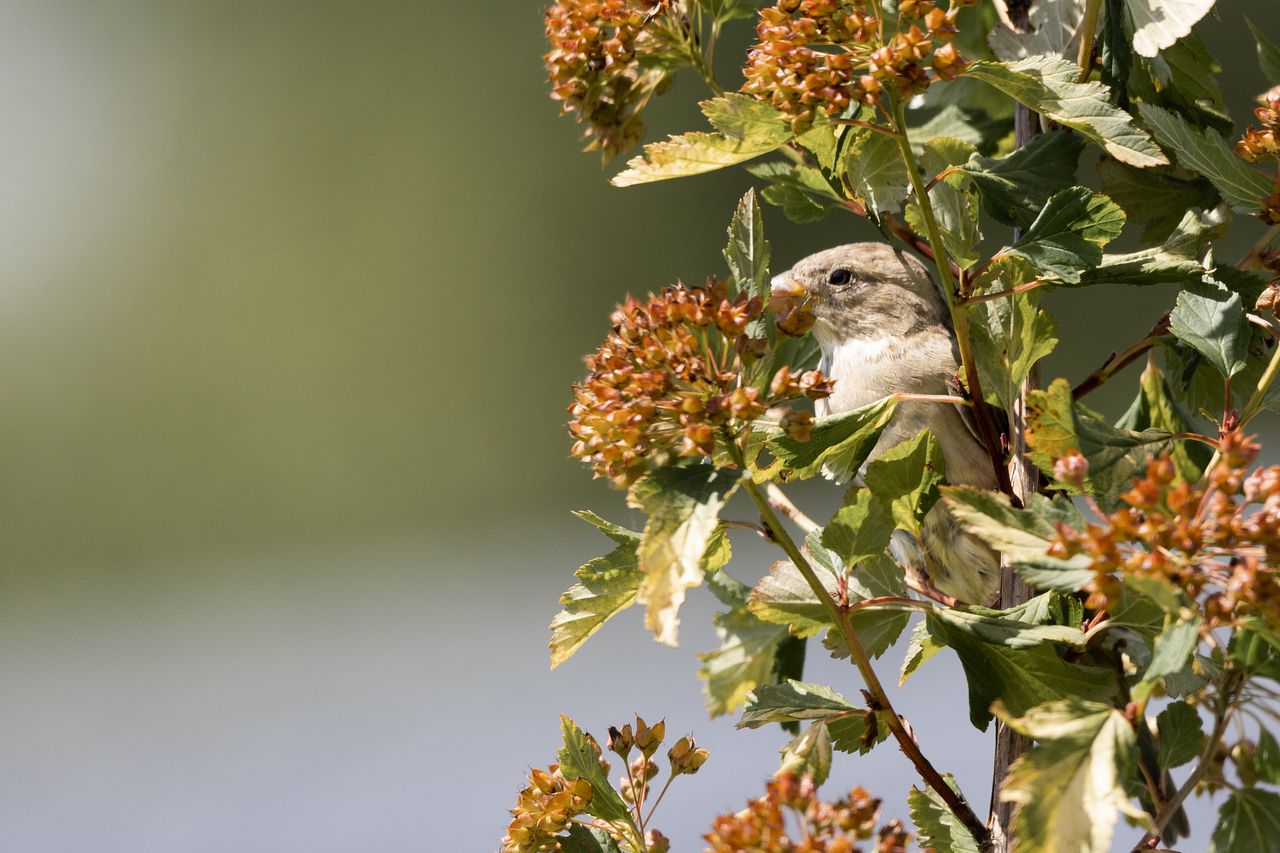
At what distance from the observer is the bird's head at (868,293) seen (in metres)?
1.32

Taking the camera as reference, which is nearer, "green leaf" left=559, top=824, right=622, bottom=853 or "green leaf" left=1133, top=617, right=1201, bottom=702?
"green leaf" left=1133, top=617, right=1201, bottom=702

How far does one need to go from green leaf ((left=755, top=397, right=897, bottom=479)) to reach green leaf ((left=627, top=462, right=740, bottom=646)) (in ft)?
0.29

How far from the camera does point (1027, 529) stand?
0.51 m

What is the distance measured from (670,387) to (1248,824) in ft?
1.03

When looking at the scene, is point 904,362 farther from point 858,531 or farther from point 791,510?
point 858,531

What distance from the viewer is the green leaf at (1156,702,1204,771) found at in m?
0.61

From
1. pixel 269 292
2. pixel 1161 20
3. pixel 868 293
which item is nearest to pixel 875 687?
pixel 1161 20

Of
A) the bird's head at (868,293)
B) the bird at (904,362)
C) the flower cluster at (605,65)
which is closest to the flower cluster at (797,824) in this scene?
the flower cluster at (605,65)

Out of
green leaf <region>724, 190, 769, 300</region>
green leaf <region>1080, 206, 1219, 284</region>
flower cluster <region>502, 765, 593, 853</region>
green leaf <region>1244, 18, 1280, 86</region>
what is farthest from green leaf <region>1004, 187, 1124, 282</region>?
flower cluster <region>502, 765, 593, 853</region>

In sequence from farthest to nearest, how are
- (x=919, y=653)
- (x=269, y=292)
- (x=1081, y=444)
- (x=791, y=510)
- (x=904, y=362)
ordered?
(x=269, y=292) → (x=904, y=362) → (x=791, y=510) → (x=919, y=653) → (x=1081, y=444)

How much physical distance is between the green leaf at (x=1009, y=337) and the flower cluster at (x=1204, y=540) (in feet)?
0.53

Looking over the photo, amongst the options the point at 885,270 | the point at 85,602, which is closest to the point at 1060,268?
the point at 885,270

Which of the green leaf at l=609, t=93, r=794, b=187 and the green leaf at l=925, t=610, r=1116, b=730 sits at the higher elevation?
the green leaf at l=609, t=93, r=794, b=187

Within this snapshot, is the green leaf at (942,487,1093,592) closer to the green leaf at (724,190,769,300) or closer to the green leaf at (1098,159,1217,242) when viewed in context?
the green leaf at (724,190,769,300)
